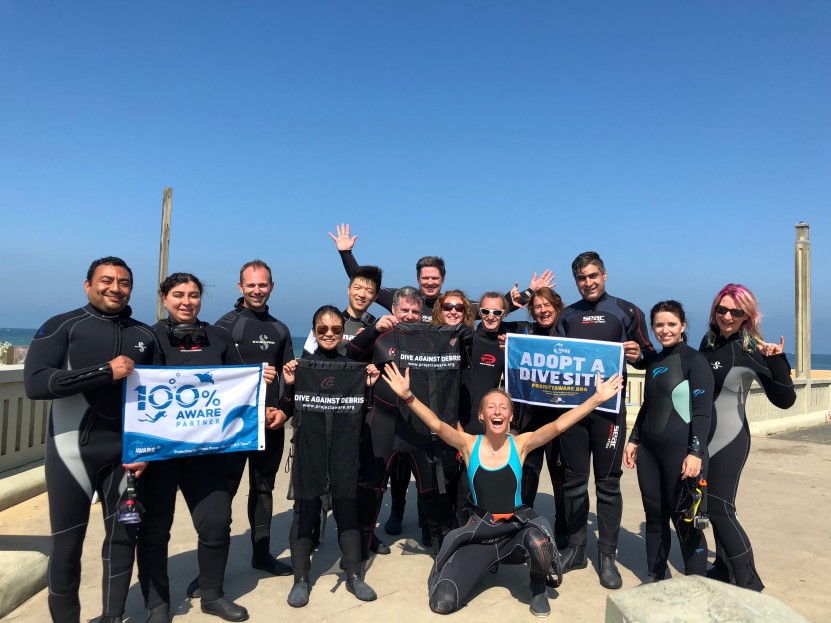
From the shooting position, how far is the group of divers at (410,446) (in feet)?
11.8

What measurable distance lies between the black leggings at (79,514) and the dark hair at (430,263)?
3.18m

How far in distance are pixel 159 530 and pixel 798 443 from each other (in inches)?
468

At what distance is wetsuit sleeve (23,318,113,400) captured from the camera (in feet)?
11.0

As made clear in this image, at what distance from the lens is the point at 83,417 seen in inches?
139

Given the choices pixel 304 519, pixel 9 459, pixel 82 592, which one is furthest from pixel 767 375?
pixel 9 459

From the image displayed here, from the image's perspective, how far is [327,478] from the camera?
170 inches

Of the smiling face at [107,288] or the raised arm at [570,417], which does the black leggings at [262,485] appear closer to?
the smiling face at [107,288]

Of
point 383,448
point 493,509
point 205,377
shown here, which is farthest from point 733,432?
point 205,377

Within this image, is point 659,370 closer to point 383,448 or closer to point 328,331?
point 383,448

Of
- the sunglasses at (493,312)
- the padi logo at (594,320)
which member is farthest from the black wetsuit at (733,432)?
the sunglasses at (493,312)

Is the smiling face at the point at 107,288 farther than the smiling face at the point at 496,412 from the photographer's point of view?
No

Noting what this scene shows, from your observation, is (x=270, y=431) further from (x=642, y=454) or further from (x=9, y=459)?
(x=9, y=459)

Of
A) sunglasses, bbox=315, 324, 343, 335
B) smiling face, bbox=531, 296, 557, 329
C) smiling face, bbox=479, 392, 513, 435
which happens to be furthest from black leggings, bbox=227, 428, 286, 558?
smiling face, bbox=531, 296, 557, 329

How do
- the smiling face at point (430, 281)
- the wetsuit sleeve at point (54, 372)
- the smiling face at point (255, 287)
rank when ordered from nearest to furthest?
1. the wetsuit sleeve at point (54, 372)
2. the smiling face at point (255, 287)
3. the smiling face at point (430, 281)
